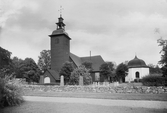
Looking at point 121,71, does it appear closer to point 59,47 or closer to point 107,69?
point 107,69

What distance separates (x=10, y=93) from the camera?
6938 mm

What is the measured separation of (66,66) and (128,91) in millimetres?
15719

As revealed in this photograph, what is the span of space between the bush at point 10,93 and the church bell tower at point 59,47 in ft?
77.2

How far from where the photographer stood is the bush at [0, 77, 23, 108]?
21.7 ft

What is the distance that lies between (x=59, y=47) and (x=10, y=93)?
82.1 ft

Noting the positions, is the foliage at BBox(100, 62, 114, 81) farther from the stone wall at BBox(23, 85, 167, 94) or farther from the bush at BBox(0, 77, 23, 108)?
the bush at BBox(0, 77, 23, 108)

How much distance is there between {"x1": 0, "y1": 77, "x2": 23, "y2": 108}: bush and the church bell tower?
926 inches

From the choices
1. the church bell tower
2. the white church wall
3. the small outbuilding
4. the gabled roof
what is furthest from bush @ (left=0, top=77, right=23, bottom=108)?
the gabled roof

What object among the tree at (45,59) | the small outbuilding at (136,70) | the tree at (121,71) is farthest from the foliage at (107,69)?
the tree at (45,59)

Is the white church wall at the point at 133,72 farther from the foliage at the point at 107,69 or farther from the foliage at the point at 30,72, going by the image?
the foliage at the point at 30,72

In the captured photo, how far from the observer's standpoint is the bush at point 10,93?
21.7ft

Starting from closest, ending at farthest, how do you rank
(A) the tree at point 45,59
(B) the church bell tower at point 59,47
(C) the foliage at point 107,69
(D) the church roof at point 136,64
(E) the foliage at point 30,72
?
(E) the foliage at point 30,72 → (D) the church roof at point 136,64 → (C) the foliage at point 107,69 → (B) the church bell tower at point 59,47 → (A) the tree at point 45,59

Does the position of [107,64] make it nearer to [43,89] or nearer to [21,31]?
[43,89]

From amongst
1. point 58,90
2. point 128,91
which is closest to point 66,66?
point 58,90
